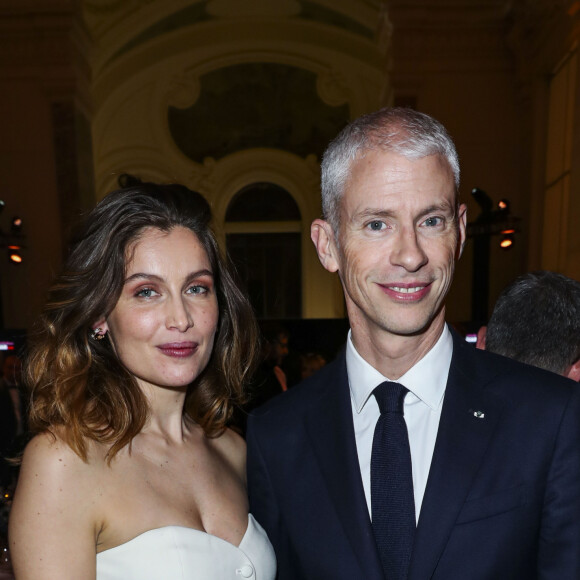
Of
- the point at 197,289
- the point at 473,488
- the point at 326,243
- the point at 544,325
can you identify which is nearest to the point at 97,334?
the point at 197,289

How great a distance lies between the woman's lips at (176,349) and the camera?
1.91 meters

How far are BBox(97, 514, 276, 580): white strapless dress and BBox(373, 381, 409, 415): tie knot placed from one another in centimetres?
79

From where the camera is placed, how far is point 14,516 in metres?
1.73

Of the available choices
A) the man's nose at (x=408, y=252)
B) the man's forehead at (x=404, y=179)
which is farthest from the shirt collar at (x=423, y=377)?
the man's forehead at (x=404, y=179)

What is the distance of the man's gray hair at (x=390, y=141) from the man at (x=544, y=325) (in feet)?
2.73

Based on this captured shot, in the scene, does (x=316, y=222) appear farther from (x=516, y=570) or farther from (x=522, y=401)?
(x=516, y=570)

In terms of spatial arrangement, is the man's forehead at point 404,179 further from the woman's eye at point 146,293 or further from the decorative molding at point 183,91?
the decorative molding at point 183,91

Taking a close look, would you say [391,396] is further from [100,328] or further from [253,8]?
[253,8]

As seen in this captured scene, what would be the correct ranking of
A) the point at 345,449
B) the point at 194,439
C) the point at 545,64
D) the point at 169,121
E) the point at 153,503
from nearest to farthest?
the point at 345,449
the point at 153,503
the point at 194,439
the point at 545,64
the point at 169,121

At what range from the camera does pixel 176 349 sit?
1924 millimetres

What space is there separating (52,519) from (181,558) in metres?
0.40

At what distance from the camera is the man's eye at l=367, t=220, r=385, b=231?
153cm

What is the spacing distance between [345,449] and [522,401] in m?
0.47

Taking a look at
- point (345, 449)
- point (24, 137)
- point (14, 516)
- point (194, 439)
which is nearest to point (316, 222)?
point (345, 449)
